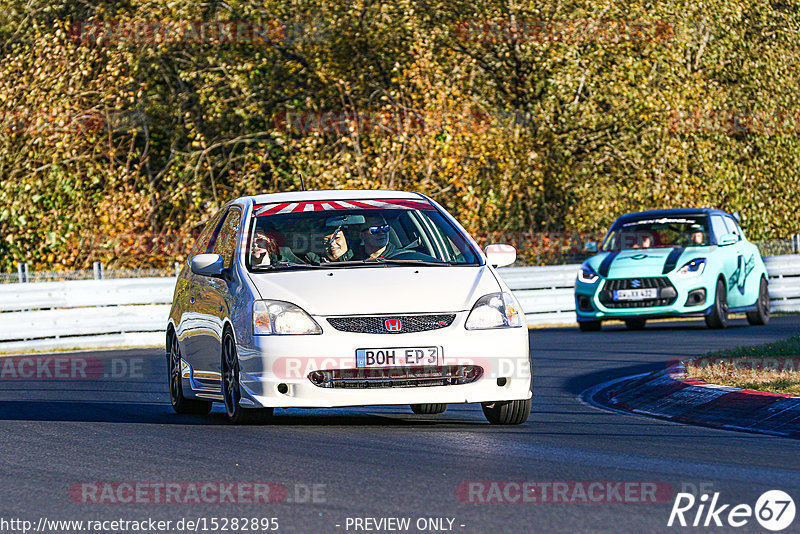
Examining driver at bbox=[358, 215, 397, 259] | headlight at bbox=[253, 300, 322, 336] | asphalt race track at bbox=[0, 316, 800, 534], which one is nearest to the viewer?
asphalt race track at bbox=[0, 316, 800, 534]

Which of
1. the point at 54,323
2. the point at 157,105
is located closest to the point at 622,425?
the point at 54,323

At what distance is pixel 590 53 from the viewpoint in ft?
101

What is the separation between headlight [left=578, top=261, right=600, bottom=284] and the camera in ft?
69.3

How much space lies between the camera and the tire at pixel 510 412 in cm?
1003

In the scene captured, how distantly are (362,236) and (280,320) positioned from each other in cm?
139

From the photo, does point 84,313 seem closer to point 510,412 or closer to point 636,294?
point 636,294

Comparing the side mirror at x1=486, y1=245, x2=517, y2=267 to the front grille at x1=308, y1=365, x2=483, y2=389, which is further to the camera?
the side mirror at x1=486, y1=245, x2=517, y2=267

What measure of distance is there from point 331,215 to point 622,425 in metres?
2.59

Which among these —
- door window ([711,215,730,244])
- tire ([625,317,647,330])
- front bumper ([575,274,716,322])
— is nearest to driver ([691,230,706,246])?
door window ([711,215,730,244])

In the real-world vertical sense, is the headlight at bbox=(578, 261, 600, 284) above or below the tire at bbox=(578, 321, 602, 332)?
A: above

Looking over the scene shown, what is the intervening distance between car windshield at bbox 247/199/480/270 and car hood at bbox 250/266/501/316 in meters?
0.41

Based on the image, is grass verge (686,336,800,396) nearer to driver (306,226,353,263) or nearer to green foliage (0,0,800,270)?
driver (306,226,353,263)

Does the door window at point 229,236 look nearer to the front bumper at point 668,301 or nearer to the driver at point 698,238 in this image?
the front bumper at point 668,301

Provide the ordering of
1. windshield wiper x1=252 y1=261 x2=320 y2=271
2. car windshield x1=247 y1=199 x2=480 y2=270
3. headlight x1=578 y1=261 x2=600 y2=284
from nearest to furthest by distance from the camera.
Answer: windshield wiper x1=252 y1=261 x2=320 y2=271 < car windshield x1=247 y1=199 x2=480 y2=270 < headlight x1=578 y1=261 x2=600 y2=284
